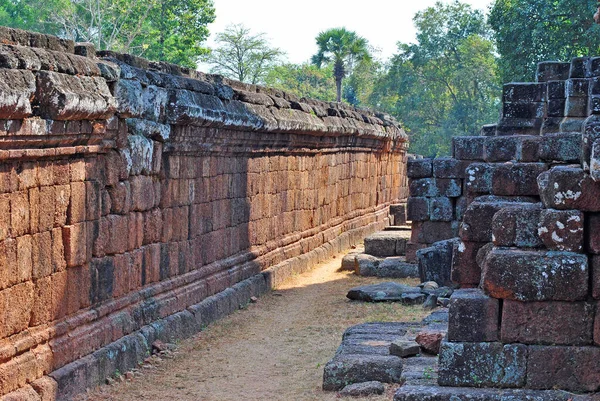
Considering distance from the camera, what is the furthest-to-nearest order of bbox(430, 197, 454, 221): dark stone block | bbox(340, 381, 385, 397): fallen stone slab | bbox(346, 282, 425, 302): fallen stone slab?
bbox(430, 197, 454, 221): dark stone block
bbox(346, 282, 425, 302): fallen stone slab
bbox(340, 381, 385, 397): fallen stone slab

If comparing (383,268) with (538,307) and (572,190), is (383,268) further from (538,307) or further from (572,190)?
(572,190)

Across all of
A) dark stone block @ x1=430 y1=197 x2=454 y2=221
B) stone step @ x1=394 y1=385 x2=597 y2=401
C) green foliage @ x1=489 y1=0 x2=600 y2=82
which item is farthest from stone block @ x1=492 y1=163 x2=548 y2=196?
green foliage @ x1=489 y1=0 x2=600 y2=82

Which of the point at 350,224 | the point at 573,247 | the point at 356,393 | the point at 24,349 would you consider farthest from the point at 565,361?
the point at 350,224

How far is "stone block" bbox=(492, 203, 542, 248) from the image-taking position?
6074mm

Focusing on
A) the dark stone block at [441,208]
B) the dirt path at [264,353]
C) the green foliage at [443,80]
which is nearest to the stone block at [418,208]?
the dark stone block at [441,208]

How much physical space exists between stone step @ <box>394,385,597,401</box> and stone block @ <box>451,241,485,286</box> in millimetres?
1392

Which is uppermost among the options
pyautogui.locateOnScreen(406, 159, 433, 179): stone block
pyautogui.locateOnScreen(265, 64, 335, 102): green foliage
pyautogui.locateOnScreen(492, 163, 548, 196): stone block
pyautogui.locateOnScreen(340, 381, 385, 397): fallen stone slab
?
pyautogui.locateOnScreen(265, 64, 335, 102): green foliage

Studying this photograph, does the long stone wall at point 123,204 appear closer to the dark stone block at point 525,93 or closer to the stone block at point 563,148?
the dark stone block at point 525,93

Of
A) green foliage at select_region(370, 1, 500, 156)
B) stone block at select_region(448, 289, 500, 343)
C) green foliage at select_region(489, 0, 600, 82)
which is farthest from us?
green foliage at select_region(370, 1, 500, 156)

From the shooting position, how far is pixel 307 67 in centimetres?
6662

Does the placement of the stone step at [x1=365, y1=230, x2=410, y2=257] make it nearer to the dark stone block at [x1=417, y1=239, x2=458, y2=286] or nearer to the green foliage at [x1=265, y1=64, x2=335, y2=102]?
the dark stone block at [x1=417, y1=239, x2=458, y2=286]

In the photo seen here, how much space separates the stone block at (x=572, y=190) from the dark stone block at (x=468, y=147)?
8506 mm

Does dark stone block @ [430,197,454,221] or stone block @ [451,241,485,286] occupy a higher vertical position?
stone block @ [451,241,485,286]

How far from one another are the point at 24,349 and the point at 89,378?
3.08 ft
